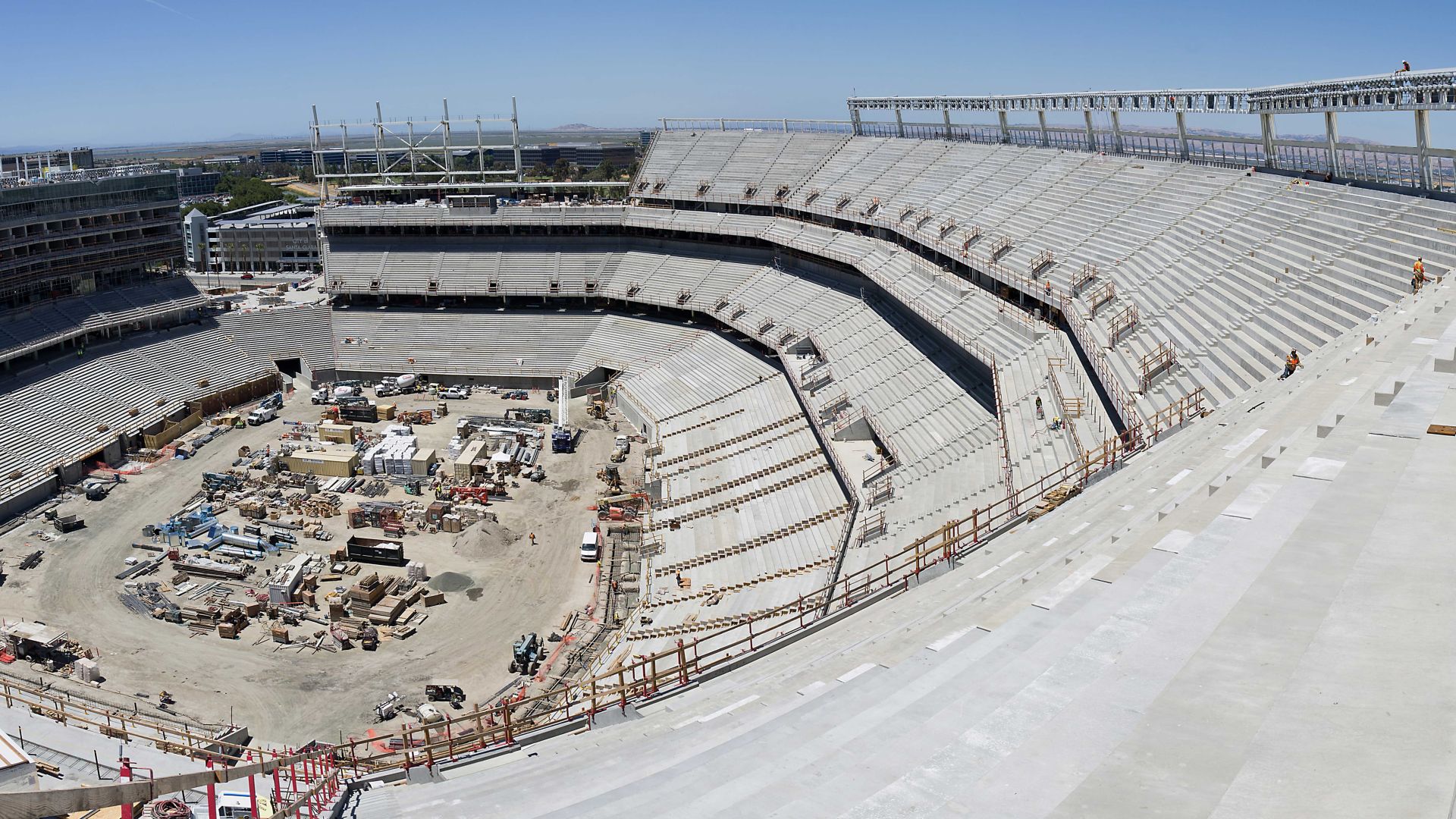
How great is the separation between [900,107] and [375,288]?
98.2 feet

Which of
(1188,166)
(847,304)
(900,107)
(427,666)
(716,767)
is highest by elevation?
(900,107)

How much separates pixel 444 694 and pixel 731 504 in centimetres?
1098

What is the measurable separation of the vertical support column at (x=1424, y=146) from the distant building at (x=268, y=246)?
64219 mm

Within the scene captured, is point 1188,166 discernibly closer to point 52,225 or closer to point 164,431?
point 164,431

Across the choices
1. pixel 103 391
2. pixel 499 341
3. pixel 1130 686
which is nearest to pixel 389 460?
pixel 103 391

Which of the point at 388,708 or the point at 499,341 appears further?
the point at 499,341

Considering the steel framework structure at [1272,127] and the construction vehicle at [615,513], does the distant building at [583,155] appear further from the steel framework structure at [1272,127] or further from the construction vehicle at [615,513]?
the construction vehicle at [615,513]

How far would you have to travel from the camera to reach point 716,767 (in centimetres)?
1105

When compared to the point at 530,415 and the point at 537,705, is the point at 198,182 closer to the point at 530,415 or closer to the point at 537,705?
the point at 530,415

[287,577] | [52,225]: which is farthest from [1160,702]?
[52,225]

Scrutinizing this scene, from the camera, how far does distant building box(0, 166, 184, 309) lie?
149 feet

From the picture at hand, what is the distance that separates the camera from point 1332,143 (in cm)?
3288

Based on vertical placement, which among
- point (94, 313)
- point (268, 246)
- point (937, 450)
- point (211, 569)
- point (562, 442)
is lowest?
point (211, 569)

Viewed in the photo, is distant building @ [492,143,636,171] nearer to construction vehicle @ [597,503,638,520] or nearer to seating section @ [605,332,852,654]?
seating section @ [605,332,852,654]
